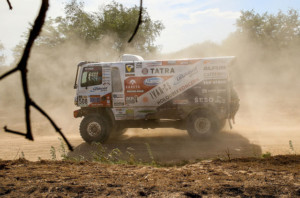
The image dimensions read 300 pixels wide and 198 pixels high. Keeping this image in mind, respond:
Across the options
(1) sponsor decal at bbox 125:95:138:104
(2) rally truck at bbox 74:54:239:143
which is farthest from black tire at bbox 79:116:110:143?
(1) sponsor decal at bbox 125:95:138:104

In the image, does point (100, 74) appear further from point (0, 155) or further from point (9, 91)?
point (9, 91)

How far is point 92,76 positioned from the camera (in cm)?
957

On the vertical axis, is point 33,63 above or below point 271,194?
above

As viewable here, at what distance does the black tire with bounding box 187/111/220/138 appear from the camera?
9008mm

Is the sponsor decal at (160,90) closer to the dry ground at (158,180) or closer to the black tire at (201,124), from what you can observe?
the black tire at (201,124)

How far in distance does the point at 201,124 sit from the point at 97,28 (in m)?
16.7

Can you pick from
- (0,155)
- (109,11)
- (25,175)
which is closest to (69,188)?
(25,175)

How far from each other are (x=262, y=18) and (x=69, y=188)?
28.9 m

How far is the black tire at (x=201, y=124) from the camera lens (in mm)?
9008

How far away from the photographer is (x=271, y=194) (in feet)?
11.5

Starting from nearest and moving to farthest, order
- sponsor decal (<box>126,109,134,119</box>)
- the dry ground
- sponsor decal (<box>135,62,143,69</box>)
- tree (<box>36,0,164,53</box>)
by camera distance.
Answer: the dry ground
sponsor decal (<box>135,62,143,69</box>)
sponsor decal (<box>126,109,134,119</box>)
tree (<box>36,0,164,53</box>)

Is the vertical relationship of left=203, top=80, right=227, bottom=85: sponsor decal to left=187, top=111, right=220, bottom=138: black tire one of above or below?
above

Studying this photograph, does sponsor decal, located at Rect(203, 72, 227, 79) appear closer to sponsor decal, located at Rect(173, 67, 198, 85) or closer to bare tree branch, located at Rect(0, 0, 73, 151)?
sponsor decal, located at Rect(173, 67, 198, 85)

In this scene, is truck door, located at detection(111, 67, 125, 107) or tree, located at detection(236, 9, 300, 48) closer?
truck door, located at detection(111, 67, 125, 107)
